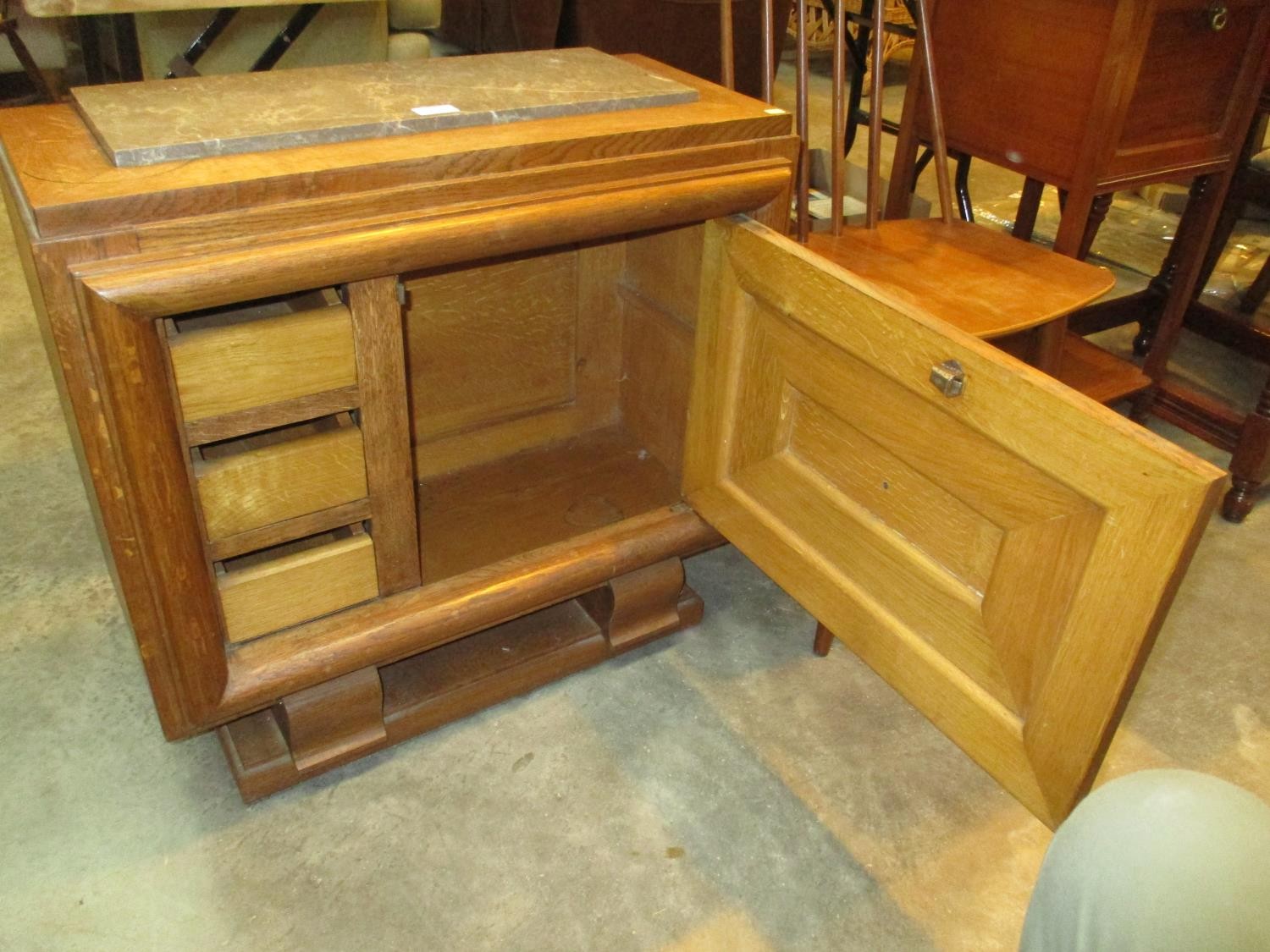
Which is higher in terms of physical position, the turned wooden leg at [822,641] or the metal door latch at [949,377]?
the metal door latch at [949,377]

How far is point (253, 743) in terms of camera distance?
1.14 metres

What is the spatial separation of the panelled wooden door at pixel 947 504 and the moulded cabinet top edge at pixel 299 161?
0.39 ft

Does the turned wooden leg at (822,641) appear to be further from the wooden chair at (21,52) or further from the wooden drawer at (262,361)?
the wooden chair at (21,52)

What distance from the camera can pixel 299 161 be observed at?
848mm

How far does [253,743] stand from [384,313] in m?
0.52

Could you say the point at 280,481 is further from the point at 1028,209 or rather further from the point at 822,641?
the point at 1028,209

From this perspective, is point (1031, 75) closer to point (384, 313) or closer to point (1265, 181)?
point (1265, 181)

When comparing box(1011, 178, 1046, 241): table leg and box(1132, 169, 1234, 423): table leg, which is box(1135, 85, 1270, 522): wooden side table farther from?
box(1011, 178, 1046, 241): table leg

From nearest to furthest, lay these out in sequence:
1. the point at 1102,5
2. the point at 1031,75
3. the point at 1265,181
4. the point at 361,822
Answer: the point at 361,822, the point at 1102,5, the point at 1031,75, the point at 1265,181

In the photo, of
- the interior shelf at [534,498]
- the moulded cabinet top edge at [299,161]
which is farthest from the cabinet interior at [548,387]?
the moulded cabinet top edge at [299,161]

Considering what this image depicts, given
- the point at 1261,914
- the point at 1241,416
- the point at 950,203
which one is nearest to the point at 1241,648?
the point at 1241,416

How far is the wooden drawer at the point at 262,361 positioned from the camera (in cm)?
88

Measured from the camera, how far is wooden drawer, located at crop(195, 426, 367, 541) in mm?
945

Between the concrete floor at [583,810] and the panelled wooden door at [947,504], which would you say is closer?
the panelled wooden door at [947,504]
